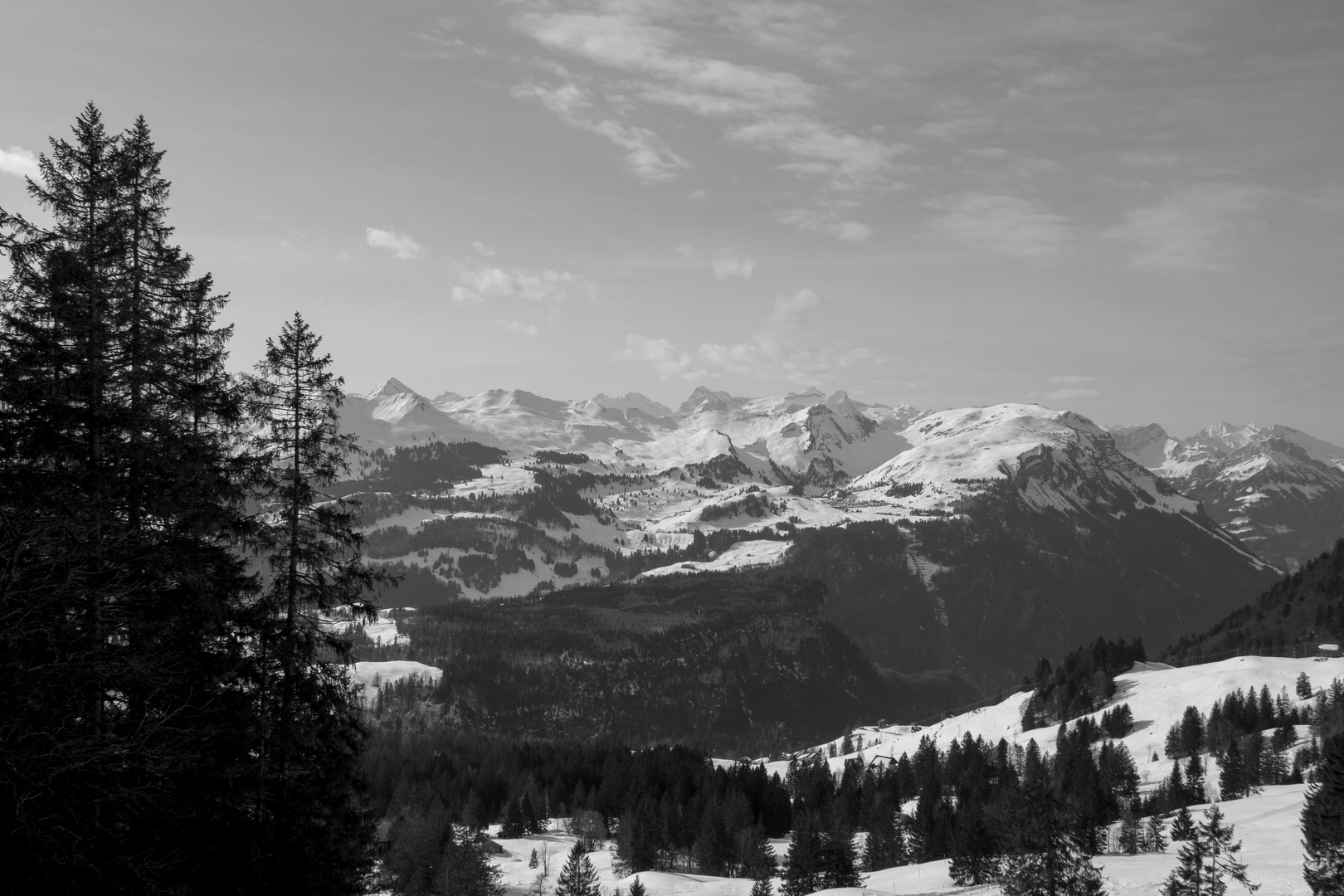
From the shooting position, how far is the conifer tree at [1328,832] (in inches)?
2728

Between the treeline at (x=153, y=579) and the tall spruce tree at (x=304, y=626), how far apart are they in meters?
0.08

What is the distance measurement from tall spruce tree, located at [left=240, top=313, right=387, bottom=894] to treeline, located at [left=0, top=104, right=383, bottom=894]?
0.27 ft

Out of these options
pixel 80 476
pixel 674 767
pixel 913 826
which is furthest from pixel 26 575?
pixel 674 767

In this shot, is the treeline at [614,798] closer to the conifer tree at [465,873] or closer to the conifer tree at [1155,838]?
the conifer tree at [465,873]

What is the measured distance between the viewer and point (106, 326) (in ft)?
84.9

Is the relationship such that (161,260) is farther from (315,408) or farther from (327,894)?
(327,894)

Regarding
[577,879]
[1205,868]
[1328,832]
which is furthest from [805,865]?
[1328,832]

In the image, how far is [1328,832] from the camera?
71.4 m

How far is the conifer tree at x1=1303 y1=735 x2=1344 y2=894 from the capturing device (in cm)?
6929

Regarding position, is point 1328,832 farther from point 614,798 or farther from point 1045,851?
point 614,798

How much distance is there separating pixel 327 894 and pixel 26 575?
17.9 metres

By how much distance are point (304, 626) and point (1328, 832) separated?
246ft

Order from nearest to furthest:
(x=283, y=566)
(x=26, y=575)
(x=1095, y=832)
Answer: (x=26, y=575), (x=283, y=566), (x=1095, y=832)

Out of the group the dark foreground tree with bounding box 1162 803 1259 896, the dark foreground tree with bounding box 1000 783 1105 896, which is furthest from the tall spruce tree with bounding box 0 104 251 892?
the dark foreground tree with bounding box 1162 803 1259 896
